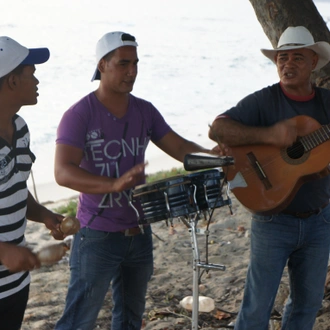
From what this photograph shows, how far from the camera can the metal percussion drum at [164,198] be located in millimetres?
3326

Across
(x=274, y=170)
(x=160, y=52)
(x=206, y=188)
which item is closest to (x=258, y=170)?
(x=274, y=170)

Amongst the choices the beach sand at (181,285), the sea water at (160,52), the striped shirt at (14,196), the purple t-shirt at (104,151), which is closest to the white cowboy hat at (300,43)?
the purple t-shirt at (104,151)

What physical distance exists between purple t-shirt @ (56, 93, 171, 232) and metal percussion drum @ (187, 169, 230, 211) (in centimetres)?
32

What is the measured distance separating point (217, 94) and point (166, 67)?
325cm

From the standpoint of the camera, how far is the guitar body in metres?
3.65

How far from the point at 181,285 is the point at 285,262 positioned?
1.99 m

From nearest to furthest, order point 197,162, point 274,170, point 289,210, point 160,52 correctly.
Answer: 1. point 197,162
2. point 289,210
3. point 274,170
4. point 160,52

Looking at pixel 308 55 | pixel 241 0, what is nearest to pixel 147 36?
pixel 241 0

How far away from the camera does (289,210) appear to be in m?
3.66

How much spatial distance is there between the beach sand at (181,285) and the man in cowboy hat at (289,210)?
1.45 feet

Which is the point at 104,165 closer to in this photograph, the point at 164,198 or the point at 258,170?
the point at 164,198

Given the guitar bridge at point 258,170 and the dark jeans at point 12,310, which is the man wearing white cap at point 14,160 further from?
the guitar bridge at point 258,170

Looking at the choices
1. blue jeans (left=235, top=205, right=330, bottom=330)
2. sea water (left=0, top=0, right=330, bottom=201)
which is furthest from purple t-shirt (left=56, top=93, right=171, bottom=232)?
sea water (left=0, top=0, right=330, bottom=201)

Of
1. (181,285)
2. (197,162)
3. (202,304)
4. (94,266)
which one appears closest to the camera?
(197,162)
